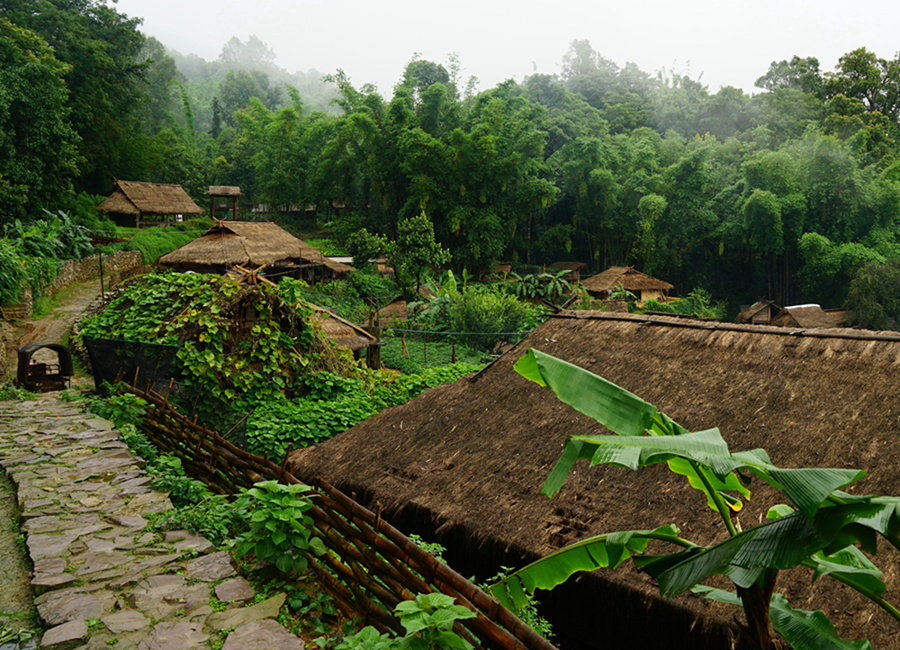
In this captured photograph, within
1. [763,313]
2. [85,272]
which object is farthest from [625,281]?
[85,272]

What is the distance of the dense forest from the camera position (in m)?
22.0

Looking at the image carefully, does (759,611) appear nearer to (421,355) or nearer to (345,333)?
(345,333)

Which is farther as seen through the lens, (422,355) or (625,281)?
(625,281)

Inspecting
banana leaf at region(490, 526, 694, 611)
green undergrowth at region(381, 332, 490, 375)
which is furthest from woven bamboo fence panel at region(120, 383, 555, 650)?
green undergrowth at region(381, 332, 490, 375)

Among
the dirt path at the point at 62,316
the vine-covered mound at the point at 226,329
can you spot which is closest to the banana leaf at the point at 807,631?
the vine-covered mound at the point at 226,329

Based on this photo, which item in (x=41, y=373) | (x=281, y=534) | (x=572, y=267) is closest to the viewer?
(x=281, y=534)

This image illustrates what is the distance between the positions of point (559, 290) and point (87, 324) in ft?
56.5

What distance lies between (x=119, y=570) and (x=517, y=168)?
26267 millimetres

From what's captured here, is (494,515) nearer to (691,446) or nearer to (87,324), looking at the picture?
(691,446)

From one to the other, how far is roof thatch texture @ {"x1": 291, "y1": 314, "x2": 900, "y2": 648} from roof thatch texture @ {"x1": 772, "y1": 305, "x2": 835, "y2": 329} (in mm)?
17579

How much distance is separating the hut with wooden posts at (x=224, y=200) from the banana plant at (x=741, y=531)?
92.0 ft

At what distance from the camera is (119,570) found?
2.91 meters

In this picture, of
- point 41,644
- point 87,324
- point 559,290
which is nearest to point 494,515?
point 41,644

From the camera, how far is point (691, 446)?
1.61 m
